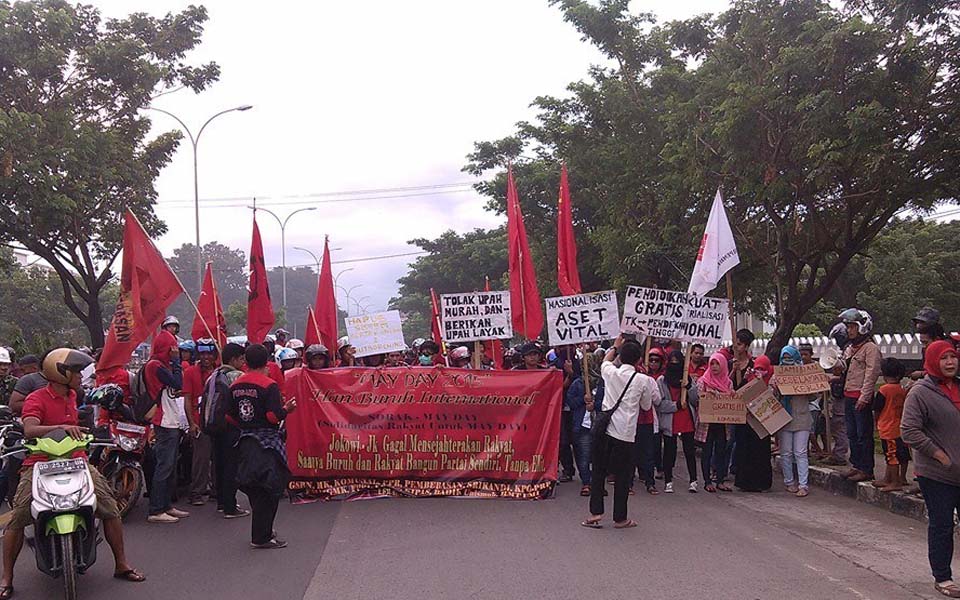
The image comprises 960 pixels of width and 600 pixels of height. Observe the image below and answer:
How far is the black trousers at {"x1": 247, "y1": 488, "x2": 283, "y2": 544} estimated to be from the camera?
7.29m

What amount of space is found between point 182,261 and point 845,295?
81.0 meters

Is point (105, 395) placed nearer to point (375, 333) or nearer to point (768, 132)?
point (375, 333)

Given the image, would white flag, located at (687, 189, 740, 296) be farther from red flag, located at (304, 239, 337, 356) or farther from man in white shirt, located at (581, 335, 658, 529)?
red flag, located at (304, 239, 337, 356)

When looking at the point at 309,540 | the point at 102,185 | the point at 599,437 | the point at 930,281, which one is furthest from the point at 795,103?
the point at 930,281

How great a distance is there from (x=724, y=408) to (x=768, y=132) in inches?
257

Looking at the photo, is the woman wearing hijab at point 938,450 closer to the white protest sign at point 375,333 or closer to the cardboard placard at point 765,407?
the cardboard placard at point 765,407

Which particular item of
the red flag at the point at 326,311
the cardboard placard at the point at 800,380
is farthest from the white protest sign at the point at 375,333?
the cardboard placard at the point at 800,380

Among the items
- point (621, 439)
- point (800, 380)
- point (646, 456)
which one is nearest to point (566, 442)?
point (646, 456)

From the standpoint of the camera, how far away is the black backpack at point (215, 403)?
24.8 feet

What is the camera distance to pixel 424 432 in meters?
9.62

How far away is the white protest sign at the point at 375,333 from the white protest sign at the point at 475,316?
3.08 metres

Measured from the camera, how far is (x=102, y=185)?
19938 mm

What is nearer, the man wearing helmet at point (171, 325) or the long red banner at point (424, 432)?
the long red banner at point (424, 432)

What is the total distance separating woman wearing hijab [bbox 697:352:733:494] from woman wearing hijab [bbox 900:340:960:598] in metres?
3.92
